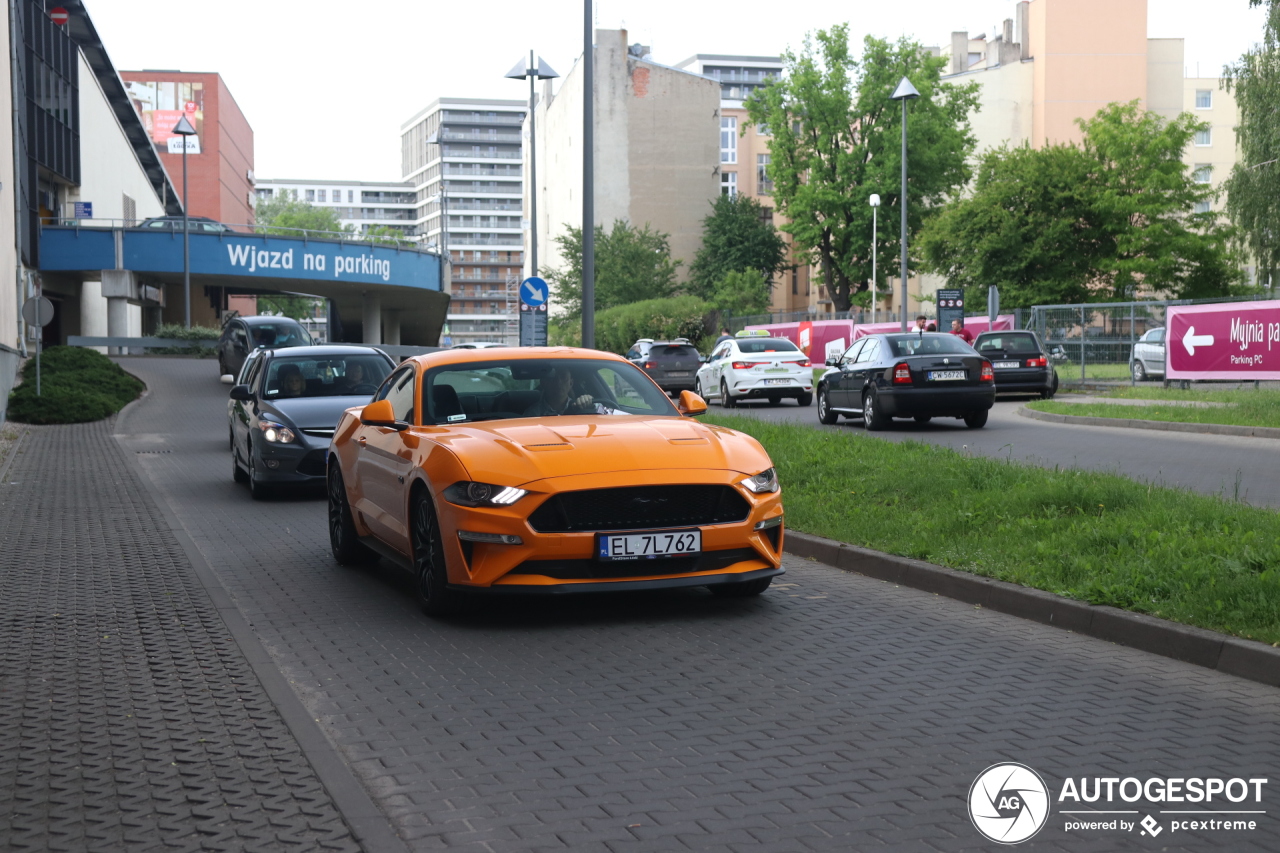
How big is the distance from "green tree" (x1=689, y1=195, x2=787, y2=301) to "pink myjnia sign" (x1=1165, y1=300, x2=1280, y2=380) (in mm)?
56515

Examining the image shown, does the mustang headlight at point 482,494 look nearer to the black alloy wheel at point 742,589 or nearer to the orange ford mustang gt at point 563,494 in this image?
the orange ford mustang gt at point 563,494

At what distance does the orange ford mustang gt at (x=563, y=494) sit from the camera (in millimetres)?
6844

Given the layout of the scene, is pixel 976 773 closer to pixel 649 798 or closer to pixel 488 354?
pixel 649 798

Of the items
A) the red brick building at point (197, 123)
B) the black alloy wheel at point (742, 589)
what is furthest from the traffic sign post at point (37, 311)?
the red brick building at point (197, 123)

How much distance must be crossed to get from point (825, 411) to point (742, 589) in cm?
1581

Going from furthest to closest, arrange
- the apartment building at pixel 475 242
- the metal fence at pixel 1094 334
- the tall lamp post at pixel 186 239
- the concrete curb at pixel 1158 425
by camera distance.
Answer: the apartment building at pixel 475 242, the tall lamp post at pixel 186 239, the metal fence at pixel 1094 334, the concrete curb at pixel 1158 425

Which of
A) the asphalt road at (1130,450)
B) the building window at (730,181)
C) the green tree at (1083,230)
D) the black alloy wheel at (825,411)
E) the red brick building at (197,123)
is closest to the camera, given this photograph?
the asphalt road at (1130,450)

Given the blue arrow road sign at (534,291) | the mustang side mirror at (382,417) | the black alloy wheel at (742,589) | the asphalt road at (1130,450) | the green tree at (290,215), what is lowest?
the black alloy wheel at (742,589)

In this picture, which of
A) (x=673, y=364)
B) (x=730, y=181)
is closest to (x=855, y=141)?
(x=673, y=364)

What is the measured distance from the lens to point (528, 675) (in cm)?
599

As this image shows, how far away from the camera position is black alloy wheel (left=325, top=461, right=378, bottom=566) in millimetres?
9375

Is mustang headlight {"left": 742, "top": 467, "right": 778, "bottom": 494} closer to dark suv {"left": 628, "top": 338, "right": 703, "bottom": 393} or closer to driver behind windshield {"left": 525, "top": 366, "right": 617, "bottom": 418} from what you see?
driver behind windshield {"left": 525, "top": 366, "right": 617, "bottom": 418}

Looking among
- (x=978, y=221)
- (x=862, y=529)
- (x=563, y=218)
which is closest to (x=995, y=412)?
(x=862, y=529)

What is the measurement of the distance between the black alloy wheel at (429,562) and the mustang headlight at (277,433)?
6538 mm
